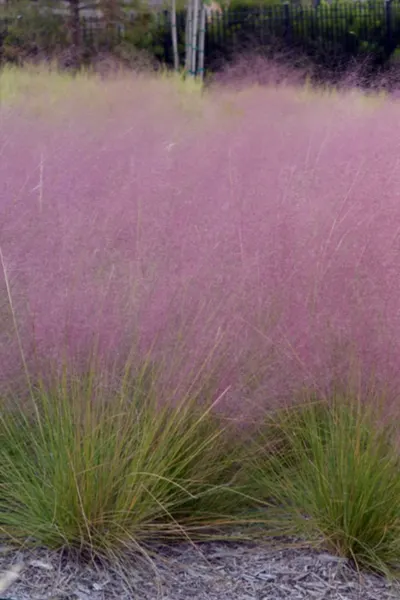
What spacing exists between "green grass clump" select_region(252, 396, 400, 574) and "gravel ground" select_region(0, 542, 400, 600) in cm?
5

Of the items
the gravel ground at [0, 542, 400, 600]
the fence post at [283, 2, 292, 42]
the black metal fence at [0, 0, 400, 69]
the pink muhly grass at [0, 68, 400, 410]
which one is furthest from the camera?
the fence post at [283, 2, 292, 42]

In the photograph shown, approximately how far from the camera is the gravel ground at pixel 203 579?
6.03ft

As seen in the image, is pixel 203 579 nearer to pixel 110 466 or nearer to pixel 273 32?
pixel 110 466

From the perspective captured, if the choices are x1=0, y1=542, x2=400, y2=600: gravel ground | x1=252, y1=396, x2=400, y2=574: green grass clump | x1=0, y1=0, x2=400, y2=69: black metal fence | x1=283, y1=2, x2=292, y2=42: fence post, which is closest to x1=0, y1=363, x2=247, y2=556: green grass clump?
x1=0, y1=542, x2=400, y2=600: gravel ground

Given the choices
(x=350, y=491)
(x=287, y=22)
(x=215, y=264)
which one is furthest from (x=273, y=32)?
(x=350, y=491)

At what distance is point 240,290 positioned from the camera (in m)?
2.08

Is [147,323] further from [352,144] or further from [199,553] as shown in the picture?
[352,144]

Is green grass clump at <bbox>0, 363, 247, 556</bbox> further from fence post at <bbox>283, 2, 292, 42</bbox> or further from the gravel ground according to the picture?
fence post at <bbox>283, 2, 292, 42</bbox>

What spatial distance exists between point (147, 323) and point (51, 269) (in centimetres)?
30

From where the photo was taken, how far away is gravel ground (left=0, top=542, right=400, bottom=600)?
6.03ft

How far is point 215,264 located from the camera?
214 cm

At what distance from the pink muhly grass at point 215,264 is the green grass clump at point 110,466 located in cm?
9

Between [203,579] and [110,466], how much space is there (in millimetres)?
310

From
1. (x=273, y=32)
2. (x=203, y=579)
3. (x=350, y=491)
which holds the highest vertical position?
(x=273, y=32)
